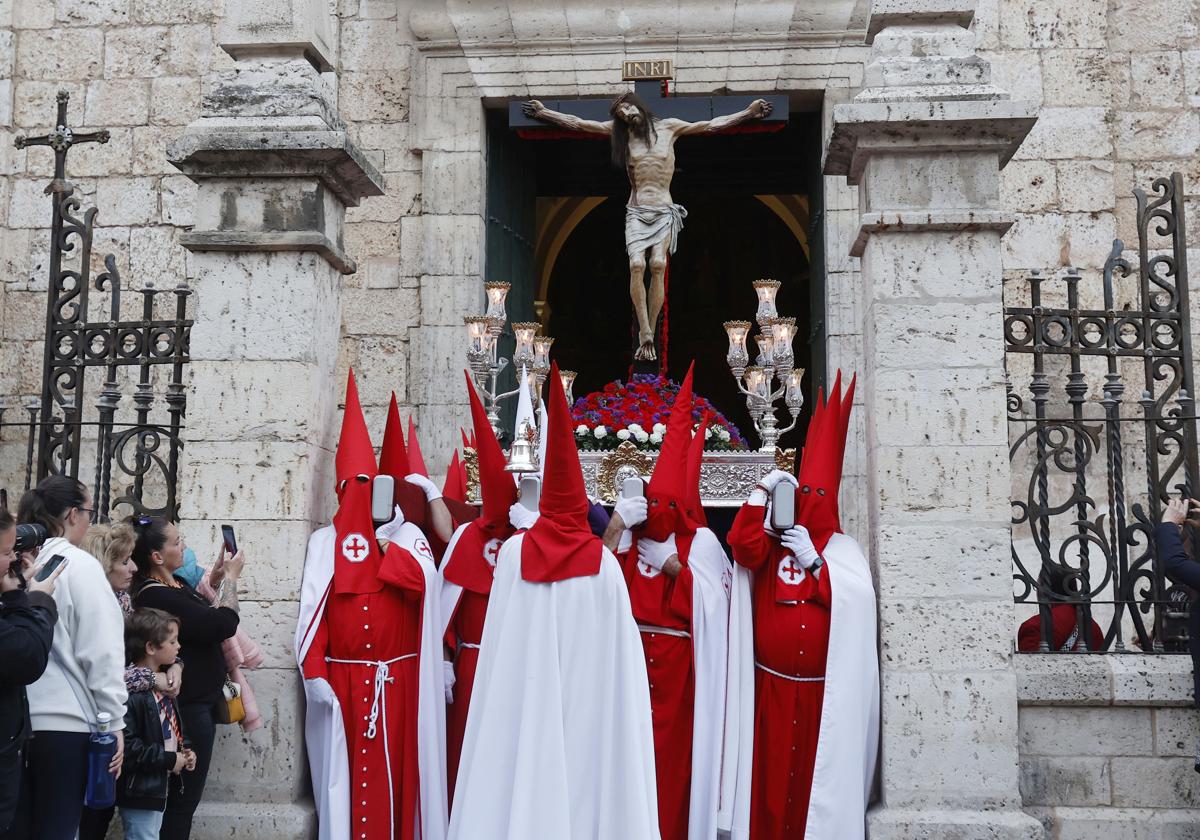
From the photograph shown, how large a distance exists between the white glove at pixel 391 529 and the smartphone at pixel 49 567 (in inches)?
62.0

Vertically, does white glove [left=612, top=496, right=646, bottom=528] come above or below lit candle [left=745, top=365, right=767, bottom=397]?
below

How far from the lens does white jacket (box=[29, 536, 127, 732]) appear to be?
4.10 meters

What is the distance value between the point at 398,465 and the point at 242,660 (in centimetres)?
109

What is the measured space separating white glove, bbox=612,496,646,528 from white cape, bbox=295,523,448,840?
0.88 metres

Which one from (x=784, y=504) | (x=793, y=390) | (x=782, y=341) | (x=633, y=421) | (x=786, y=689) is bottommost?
(x=786, y=689)

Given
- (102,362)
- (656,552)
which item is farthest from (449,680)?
(102,362)

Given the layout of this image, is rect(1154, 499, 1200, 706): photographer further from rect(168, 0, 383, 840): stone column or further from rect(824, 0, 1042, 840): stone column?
rect(168, 0, 383, 840): stone column

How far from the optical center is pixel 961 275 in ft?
18.0

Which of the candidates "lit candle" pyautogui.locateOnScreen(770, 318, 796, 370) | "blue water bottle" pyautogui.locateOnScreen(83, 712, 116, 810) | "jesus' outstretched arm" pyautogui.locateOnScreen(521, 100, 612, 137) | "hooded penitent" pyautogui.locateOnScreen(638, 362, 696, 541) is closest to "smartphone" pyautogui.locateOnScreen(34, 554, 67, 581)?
"blue water bottle" pyautogui.locateOnScreen(83, 712, 116, 810)

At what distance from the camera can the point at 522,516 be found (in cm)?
526

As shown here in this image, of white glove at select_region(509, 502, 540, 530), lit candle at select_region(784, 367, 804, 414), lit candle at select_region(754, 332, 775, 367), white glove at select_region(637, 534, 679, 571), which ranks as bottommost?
white glove at select_region(637, 534, 679, 571)

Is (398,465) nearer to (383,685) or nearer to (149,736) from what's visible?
(383,685)

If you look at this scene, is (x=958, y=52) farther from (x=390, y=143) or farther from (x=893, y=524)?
(x=390, y=143)

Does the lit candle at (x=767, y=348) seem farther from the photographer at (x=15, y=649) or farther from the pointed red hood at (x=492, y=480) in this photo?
the photographer at (x=15, y=649)
